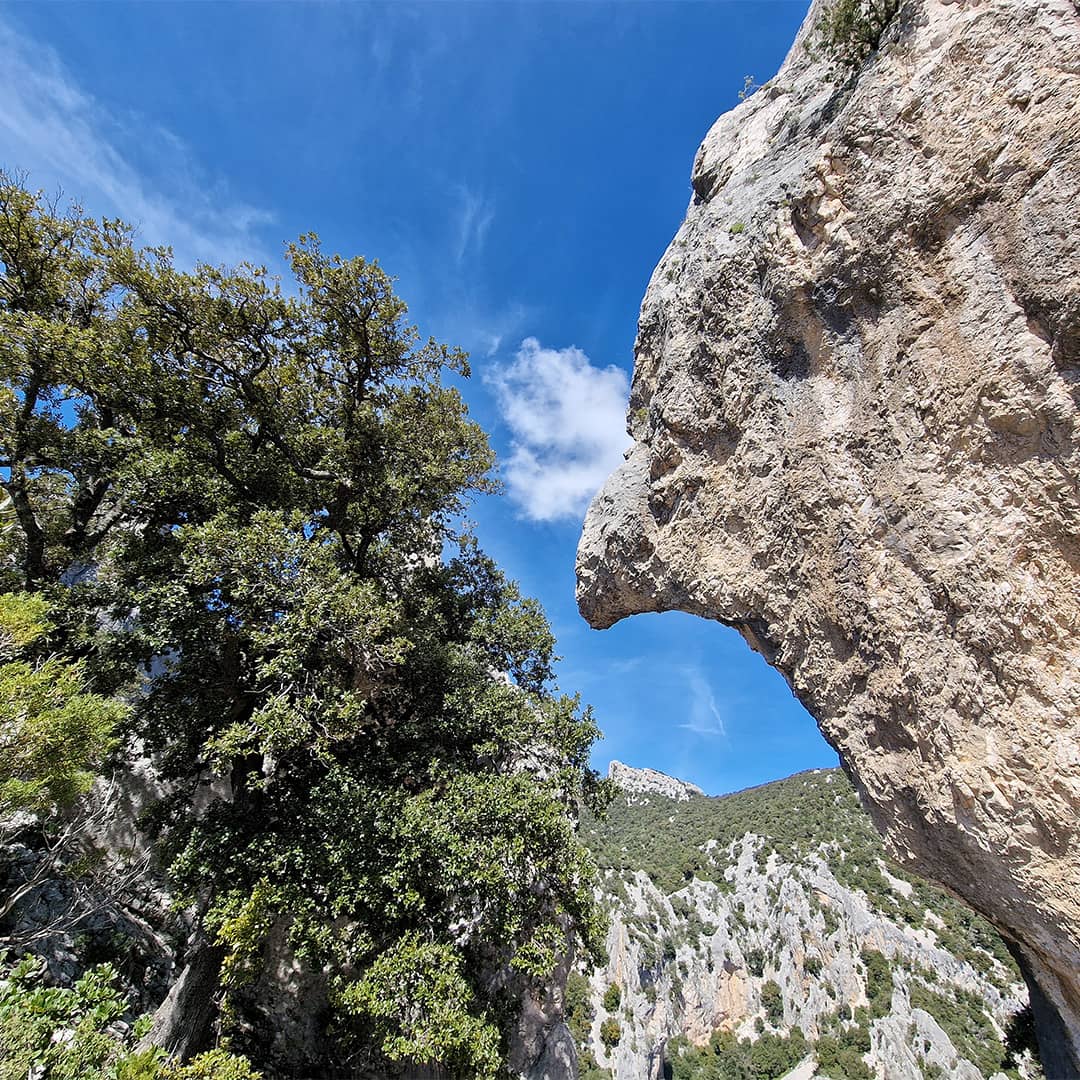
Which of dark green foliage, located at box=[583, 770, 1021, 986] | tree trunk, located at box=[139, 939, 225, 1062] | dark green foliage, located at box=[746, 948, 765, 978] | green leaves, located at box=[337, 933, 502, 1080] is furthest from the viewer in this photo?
dark green foliage, located at box=[746, 948, 765, 978]

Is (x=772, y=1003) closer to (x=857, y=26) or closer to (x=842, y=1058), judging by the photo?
(x=842, y=1058)

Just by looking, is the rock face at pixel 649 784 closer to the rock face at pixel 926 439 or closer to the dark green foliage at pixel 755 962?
the dark green foliage at pixel 755 962

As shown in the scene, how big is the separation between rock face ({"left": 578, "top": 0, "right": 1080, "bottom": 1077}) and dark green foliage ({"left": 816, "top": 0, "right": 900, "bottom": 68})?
39 centimetres

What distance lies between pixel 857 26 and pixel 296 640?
14663mm

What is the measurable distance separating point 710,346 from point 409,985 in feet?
43.9

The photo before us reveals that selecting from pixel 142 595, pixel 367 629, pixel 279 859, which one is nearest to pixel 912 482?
pixel 367 629

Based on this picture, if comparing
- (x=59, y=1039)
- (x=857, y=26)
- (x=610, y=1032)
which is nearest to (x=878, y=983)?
(x=610, y=1032)

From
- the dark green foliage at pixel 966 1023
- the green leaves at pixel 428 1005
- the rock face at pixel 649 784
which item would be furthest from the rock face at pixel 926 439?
the rock face at pixel 649 784

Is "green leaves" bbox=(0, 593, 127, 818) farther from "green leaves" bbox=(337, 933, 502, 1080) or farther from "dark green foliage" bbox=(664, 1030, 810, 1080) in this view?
"dark green foliage" bbox=(664, 1030, 810, 1080)

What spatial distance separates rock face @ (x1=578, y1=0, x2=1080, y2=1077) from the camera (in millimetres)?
6230

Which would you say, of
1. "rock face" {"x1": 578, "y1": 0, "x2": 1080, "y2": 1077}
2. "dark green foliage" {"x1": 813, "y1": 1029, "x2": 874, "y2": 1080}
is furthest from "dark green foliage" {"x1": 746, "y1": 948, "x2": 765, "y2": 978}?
"rock face" {"x1": 578, "y1": 0, "x2": 1080, "y2": 1077}

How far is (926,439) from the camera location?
7.46m

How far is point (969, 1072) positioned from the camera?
1521 inches

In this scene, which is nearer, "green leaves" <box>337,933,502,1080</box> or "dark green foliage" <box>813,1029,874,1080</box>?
"green leaves" <box>337,933,502,1080</box>
